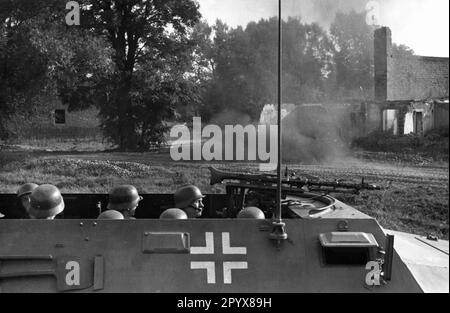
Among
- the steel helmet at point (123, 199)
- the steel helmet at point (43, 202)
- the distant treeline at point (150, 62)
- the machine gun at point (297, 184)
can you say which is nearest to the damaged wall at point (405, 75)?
the distant treeline at point (150, 62)

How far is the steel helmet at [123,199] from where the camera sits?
399cm

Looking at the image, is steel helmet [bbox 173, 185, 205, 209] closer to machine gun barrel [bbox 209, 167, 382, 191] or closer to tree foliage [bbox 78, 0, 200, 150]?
machine gun barrel [bbox 209, 167, 382, 191]

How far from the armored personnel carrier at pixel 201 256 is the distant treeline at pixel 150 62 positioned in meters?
4.04

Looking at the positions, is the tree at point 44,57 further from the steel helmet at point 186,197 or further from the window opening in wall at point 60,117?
the steel helmet at point 186,197

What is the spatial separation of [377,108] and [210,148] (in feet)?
12.7

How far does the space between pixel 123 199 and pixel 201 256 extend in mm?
994

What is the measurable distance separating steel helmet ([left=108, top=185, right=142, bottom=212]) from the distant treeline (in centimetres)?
331

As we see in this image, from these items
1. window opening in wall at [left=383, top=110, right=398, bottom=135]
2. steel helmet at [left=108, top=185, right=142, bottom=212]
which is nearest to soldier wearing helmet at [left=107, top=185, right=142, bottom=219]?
steel helmet at [left=108, top=185, right=142, bottom=212]

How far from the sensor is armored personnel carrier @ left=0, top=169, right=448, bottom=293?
313 cm

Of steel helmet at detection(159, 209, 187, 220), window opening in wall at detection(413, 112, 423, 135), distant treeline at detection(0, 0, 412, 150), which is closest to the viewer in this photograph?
steel helmet at detection(159, 209, 187, 220)

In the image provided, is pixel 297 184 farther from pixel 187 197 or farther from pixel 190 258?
pixel 190 258

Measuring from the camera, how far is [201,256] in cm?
320

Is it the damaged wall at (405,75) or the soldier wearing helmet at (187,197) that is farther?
the damaged wall at (405,75)

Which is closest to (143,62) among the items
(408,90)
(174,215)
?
(174,215)
